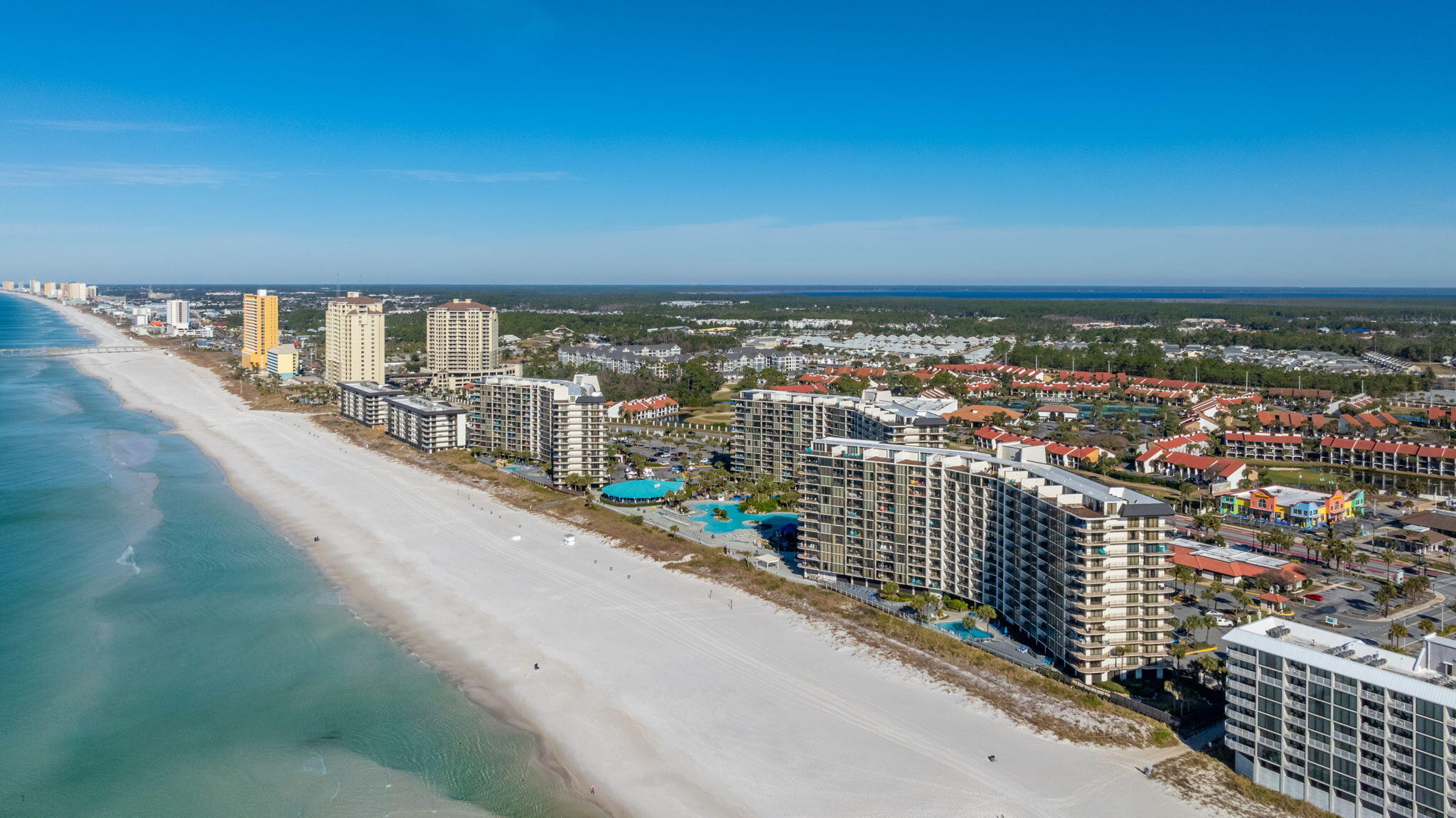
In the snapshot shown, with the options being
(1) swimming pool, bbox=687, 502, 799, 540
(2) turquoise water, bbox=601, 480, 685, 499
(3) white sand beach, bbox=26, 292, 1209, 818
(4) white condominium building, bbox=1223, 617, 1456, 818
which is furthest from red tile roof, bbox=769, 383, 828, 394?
(4) white condominium building, bbox=1223, 617, 1456, 818

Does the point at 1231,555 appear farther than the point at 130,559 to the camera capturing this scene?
Yes

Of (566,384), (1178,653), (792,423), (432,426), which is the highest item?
(566,384)

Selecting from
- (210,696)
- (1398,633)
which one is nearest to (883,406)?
(1398,633)

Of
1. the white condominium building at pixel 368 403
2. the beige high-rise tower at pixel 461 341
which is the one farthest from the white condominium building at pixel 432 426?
the beige high-rise tower at pixel 461 341

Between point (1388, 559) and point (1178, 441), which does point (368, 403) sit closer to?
point (1178, 441)

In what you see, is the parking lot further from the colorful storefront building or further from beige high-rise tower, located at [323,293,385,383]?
beige high-rise tower, located at [323,293,385,383]

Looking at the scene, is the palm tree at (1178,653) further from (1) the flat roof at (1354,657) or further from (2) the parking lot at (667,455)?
(2) the parking lot at (667,455)
